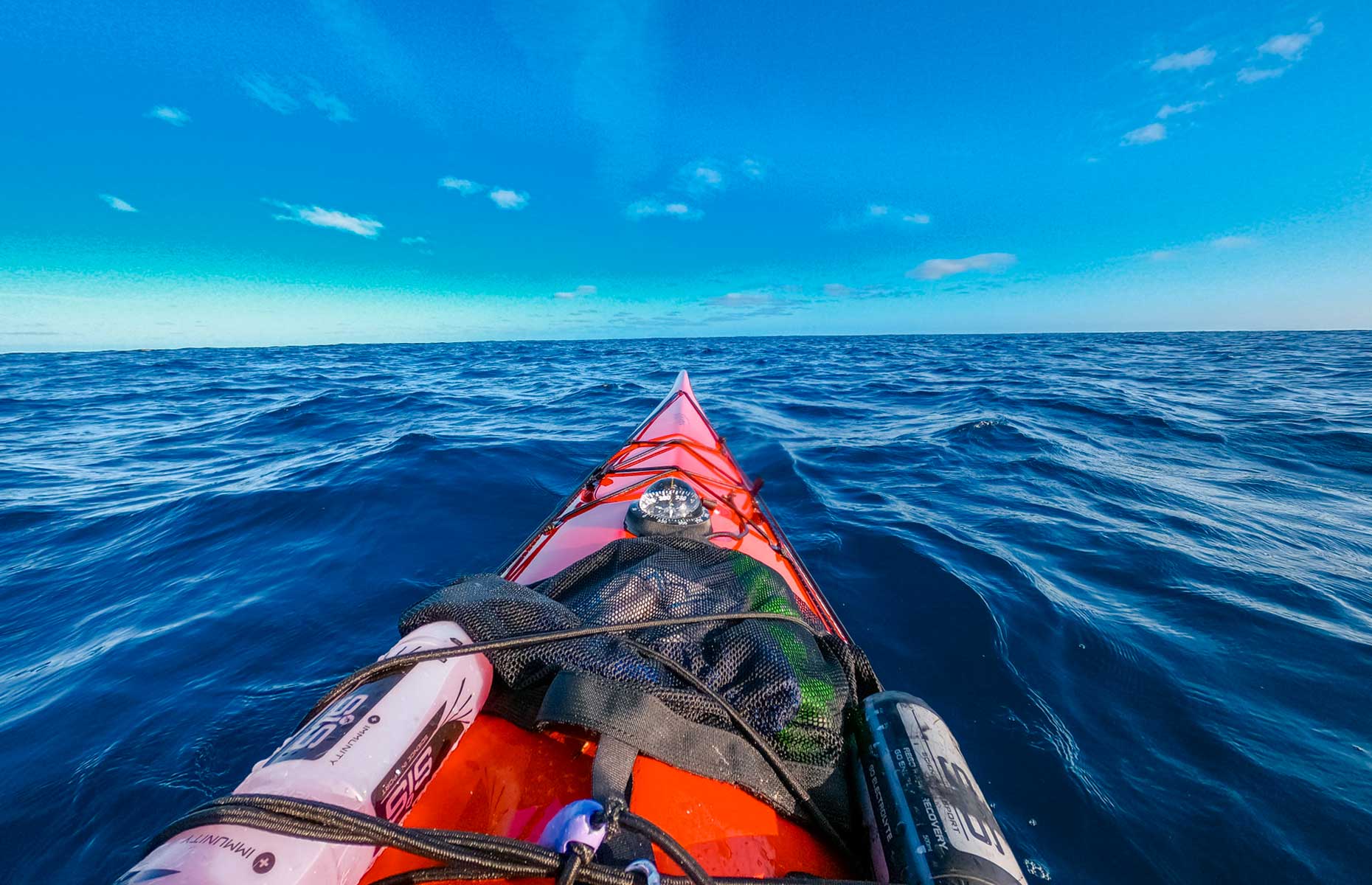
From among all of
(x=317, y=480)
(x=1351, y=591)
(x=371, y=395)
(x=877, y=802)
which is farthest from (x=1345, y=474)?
(x=371, y=395)

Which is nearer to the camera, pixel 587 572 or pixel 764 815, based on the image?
pixel 764 815

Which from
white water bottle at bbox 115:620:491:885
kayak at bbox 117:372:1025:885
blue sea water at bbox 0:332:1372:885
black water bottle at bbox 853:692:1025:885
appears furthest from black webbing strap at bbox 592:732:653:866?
blue sea water at bbox 0:332:1372:885

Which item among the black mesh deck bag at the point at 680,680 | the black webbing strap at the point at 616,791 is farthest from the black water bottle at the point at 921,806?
the black webbing strap at the point at 616,791

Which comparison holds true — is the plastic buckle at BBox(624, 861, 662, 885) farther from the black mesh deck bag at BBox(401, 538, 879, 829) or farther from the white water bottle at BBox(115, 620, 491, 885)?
the white water bottle at BBox(115, 620, 491, 885)

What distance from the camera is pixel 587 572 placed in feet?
7.04

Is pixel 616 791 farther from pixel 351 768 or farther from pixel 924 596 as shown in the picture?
pixel 924 596

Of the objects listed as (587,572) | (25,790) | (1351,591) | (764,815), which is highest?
(587,572)

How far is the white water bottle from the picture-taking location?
85 cm

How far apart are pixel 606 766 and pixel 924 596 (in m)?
3.30

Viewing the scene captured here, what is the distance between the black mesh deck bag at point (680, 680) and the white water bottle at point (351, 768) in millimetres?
128

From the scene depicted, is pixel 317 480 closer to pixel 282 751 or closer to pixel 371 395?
pixel 282 751

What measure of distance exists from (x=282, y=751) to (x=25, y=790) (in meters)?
2.69

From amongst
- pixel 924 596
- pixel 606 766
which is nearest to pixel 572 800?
pixel 606 766

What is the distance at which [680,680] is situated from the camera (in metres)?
1.49
